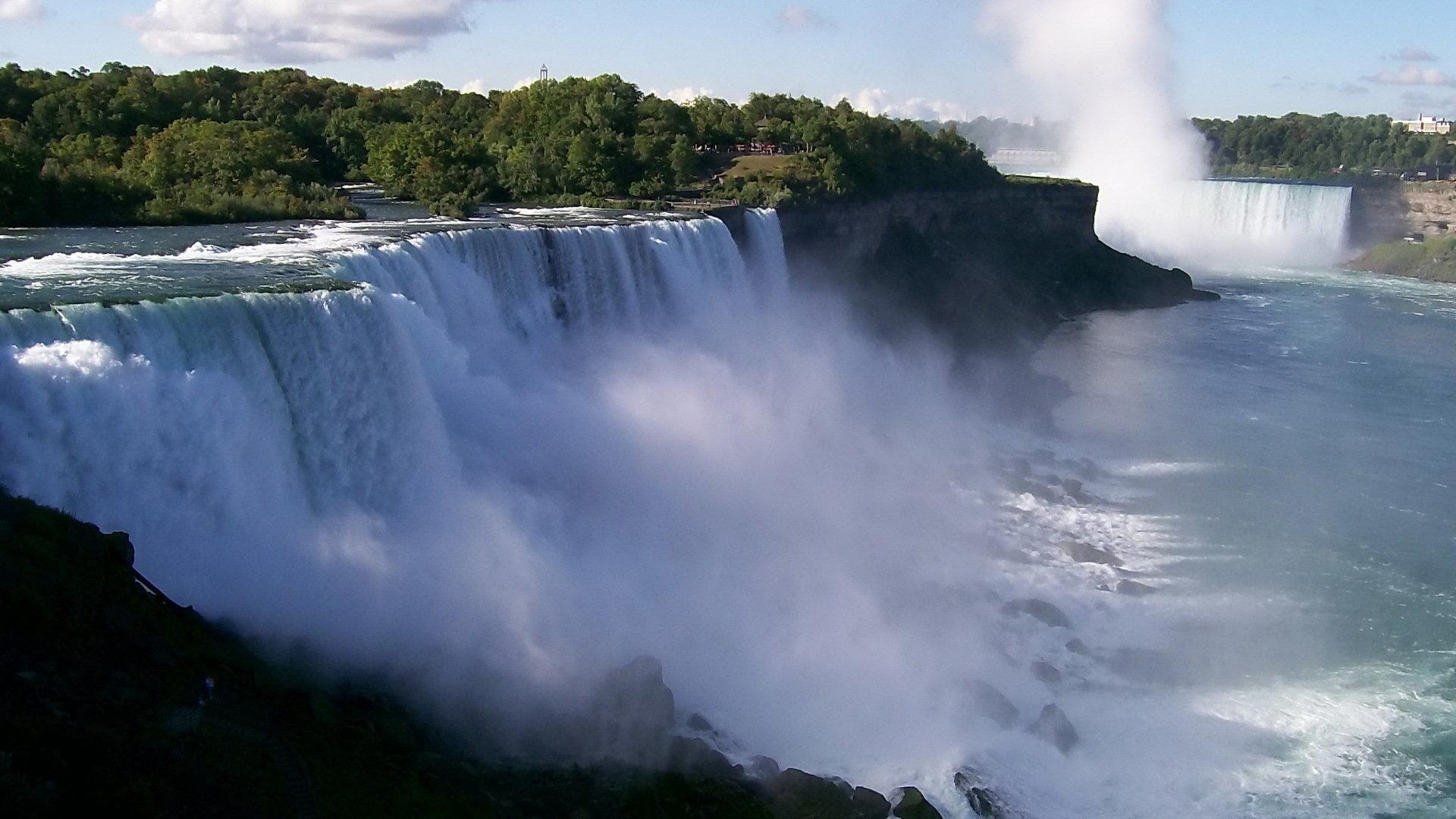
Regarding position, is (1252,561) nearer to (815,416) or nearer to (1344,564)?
(1344,564)

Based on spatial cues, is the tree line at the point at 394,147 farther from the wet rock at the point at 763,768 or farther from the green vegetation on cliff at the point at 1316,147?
the green vegetation on cliff at the point at 1316,147

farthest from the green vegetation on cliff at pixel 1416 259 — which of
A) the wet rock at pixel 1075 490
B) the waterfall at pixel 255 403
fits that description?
the waterfall at pixel 255 403

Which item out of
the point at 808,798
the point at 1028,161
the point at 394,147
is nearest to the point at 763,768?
the point at 808,798

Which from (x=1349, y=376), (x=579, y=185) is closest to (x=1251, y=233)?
(x=1349, y=376)

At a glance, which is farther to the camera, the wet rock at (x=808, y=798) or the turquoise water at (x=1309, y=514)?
the turquoise water at (x=1309, y=514)

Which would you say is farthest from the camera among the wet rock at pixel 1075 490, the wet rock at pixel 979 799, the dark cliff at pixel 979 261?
the dark cliff at pixel 979 261
